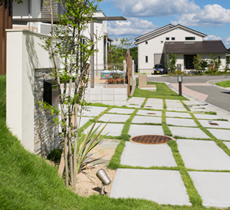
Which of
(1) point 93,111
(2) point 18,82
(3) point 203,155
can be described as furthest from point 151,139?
(1) point 93,111

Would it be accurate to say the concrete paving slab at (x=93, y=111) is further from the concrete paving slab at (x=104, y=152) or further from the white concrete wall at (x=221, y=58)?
the white concrete wall at (x=221, y=58)

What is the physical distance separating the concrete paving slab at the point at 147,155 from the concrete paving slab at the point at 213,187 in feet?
2.31

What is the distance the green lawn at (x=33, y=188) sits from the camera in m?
3.24

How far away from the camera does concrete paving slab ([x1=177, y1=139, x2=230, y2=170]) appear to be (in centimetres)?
564

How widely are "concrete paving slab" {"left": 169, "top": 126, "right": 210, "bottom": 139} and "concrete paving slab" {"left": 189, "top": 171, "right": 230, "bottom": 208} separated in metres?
2.90

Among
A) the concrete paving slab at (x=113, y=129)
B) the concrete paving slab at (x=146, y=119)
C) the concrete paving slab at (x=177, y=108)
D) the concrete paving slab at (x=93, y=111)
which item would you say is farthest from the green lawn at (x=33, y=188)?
the concrete paving slab at (x=177, y=108)

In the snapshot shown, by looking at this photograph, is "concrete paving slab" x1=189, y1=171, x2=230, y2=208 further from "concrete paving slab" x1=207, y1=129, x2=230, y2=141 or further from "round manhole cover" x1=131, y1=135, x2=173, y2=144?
"concrete paving slab" x1=207, y1=129, x2=230, y2=141

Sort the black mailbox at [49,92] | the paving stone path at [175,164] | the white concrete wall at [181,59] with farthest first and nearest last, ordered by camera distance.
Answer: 1. the white concrete wall at [181,59]
2. the black mailbox at [49,92]
3. the paving stone path at [175,164]

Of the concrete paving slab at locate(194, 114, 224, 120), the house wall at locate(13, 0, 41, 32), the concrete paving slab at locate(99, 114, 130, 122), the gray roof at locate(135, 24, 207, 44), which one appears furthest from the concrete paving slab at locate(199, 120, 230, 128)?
the gray roof at locate(135, 24, 207, 44)

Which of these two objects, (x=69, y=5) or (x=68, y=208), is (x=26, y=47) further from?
(x=68, y=208)

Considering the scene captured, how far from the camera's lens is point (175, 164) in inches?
223

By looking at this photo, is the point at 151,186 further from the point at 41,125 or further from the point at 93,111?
the point at 93,111

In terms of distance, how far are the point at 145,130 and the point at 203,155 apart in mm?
2690

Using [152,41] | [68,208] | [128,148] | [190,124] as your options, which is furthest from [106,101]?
[152,41]
